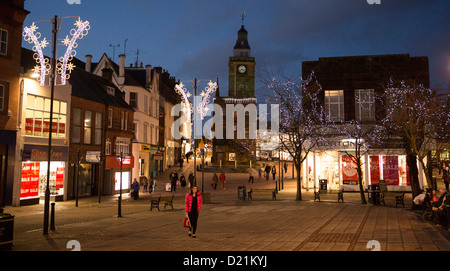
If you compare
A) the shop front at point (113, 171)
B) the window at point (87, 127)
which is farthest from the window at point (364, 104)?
the window at point (87, 127)

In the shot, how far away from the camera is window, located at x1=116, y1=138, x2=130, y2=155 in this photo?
32.4 meters

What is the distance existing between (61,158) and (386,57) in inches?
1114

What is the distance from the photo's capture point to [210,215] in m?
17.7

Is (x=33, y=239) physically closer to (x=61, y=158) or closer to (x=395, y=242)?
(x=395, y=242)

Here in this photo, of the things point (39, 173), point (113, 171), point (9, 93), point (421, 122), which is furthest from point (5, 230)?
point (113, 171)

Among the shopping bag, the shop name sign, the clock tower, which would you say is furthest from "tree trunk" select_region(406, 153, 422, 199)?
the clock tower

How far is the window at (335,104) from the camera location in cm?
3266

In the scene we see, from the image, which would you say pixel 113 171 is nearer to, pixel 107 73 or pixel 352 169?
pixel 107 73

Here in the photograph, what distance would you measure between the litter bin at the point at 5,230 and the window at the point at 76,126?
17.9 m

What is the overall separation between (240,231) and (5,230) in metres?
7.37

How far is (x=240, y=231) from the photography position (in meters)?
12.9

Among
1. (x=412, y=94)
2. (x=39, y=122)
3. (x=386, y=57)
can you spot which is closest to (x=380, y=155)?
(x=386, y=57)

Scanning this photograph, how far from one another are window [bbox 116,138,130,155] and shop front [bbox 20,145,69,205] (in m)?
7.10

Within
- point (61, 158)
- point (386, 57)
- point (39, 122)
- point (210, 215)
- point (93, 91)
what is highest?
point (386, 57)
